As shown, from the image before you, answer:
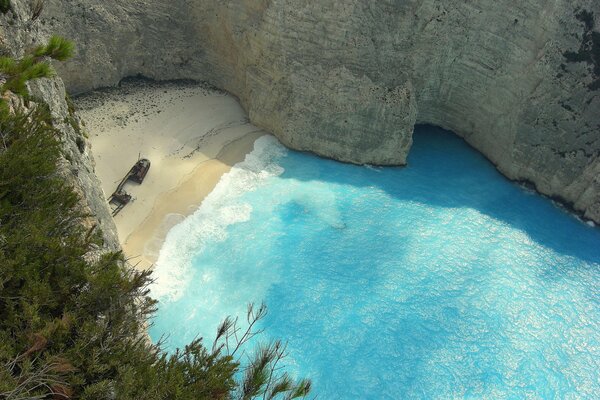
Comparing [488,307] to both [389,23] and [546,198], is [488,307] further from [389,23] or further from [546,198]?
[389,23]

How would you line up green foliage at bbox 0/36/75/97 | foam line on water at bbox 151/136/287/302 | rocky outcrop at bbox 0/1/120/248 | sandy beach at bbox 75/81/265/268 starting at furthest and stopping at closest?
sandy beach at bbox 75/81/265/268 → foam line on water at bbox 151/136/287/302 → rocky outcrop at bbox 0/1/120/248 → green foliage at bbox 0/36/75/97

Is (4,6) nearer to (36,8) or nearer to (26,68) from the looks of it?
(36,8)

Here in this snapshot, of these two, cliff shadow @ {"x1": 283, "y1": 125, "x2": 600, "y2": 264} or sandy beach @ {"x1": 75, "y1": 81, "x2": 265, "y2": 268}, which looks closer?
sandy beach @ {"x1": 75, "y1": 81, "x2": 265, "y2": 268}

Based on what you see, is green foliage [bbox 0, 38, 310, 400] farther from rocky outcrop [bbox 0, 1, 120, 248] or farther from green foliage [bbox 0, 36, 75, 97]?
rocky outcrop [bbox 0, 1, 120, 248]

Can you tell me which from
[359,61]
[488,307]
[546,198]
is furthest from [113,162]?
[546,198]

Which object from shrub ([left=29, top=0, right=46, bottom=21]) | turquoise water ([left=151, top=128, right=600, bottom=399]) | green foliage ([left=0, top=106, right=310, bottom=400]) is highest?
shrub ([left=29, top=0, right=46, bottom=21])

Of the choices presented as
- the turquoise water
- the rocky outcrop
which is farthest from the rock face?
the rocky outcrop
